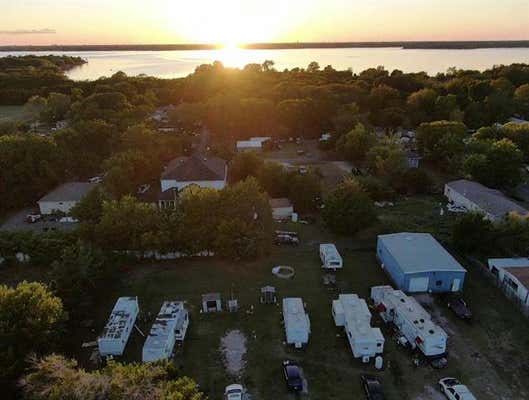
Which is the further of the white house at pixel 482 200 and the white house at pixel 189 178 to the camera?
the white house at pixel 189 178

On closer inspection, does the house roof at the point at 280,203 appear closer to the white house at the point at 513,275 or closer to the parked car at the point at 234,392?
the white house at the point at 513,275

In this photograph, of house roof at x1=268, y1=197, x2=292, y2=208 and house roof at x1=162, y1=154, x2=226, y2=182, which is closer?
house roof at x1=268, y1=197, x2=292, y2=208

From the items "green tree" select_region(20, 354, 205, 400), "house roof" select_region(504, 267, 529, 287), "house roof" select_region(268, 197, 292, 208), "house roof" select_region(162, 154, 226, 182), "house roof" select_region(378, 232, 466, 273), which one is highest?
"green tree" select_region(20, 354, 205, 400)

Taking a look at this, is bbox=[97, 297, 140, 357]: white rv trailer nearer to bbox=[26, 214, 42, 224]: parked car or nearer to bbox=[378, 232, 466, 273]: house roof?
bbox=[378, 232, 466, 273]: house roof

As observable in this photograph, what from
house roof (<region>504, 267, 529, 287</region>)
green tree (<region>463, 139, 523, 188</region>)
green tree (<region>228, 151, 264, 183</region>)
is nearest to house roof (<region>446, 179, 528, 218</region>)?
green tree (<region>463, 139, 523, 188</region>)

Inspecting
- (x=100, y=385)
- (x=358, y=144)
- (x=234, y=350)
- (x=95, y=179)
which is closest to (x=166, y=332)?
(x=234, y=350)

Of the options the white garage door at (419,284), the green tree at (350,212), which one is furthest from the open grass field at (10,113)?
the white garage door at (419,284)

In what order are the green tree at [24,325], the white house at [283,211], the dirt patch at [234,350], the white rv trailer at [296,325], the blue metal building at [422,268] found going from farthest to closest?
the white house at [283,211] → the blue metal building at [422,268] → the white rv trailer at [296,325] → the dirt patch at [234,350] → the green tree at [24,325]
